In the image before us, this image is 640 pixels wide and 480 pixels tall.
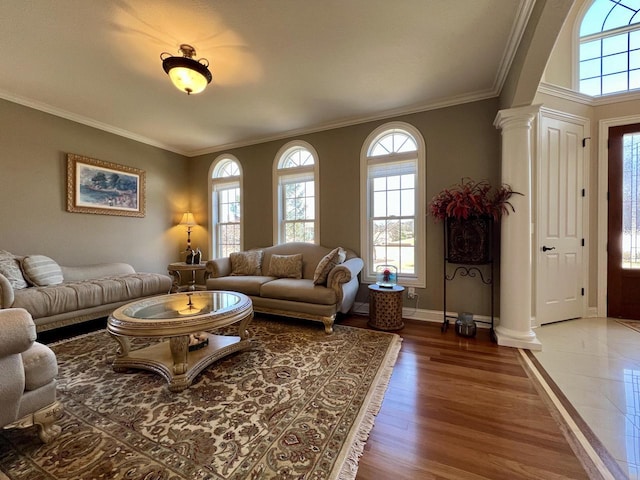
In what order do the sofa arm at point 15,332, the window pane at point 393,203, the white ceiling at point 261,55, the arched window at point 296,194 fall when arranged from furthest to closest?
the arched window at point 296,194 < the window pane at point 393,203 < the white ceiling at point 261,55 < the sofa arm at point 15,332

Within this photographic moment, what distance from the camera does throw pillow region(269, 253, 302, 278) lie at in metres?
3.66

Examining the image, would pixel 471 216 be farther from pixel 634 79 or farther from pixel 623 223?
pixel 634 79

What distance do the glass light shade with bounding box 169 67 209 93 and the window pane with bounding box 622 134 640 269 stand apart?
512cm

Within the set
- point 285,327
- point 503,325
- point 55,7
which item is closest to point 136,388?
point 285,327

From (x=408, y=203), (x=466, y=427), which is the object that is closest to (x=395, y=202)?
(x=408, y=203)

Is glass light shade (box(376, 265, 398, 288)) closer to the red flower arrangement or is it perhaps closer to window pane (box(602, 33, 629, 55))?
the red flower arrangement

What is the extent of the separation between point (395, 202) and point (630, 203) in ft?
9.57

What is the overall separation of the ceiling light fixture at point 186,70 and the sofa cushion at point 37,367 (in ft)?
7.24

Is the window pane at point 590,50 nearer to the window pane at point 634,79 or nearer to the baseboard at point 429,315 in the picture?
the window pane at point 634,79

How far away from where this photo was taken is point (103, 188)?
156 inches

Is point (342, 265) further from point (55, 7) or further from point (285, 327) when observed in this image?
point (55, 7)

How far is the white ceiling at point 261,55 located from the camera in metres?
1.97

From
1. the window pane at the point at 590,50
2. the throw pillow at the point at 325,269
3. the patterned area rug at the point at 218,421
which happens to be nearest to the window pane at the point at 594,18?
the window pane at the point at 590,50

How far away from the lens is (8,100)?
3092mm
